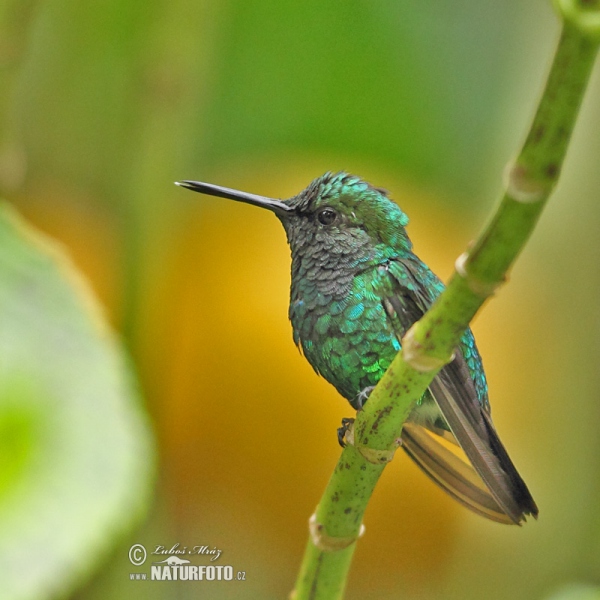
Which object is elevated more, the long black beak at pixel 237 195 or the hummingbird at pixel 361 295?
the long black beak at pixel 237 195

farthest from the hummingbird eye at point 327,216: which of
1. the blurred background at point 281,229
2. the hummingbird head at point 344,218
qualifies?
the blurred background at point 281,229

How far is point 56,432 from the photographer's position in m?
0.65

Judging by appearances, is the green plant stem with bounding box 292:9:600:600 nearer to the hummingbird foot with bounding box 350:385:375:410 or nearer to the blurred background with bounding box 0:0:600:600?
the hummingbird foot with bounding box 350:385:375:410

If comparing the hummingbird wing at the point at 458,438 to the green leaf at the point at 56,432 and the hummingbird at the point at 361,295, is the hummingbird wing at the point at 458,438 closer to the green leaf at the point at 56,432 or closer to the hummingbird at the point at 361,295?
the hummingbird at the point at 361,295

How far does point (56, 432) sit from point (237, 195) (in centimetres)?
27

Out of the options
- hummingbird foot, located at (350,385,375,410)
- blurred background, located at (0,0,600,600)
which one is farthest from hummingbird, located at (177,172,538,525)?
blurred background, located at (0,0,600,600)

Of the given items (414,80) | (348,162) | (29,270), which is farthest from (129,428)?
(414,80)

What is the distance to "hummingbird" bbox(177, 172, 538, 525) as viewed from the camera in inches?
26.5

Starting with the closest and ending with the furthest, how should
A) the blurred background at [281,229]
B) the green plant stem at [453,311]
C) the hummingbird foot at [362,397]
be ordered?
1. the green plant stem at [453,311]
2. the hummingbird foot at [362,397]
3. the blurred background at [281,229]

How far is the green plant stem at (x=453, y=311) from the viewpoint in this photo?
31cm

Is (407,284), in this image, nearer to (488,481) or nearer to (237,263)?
(488,481)

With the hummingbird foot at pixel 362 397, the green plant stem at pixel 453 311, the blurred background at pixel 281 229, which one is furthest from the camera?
the blurred background at pixel 281 229

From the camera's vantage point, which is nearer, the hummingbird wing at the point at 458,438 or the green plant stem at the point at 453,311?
the green plant stem at the point at 453,311

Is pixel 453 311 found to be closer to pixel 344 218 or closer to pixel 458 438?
pixel 458 438
